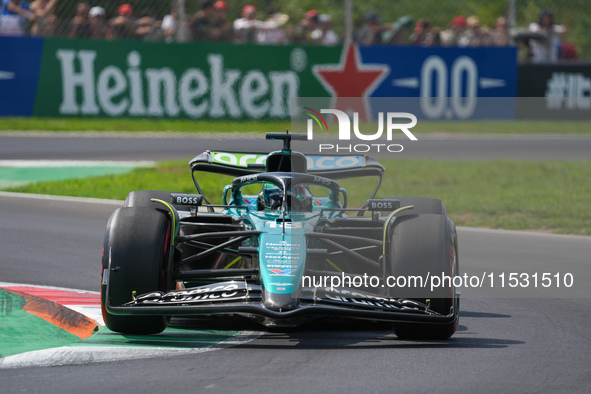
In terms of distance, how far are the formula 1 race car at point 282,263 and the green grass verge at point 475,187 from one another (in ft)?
16.2

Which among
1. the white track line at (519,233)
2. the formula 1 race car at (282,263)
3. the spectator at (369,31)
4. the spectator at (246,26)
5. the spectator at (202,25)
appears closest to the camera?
the formula 1 race car at (282,263)

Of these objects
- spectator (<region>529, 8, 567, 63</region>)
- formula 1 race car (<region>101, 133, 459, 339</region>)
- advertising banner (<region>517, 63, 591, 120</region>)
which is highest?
spectator (<region>529, 8, 567, 63</region>)

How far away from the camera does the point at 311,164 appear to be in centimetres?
736

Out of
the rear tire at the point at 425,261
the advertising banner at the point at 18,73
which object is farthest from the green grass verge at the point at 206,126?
the rear tire at the point at 425,261

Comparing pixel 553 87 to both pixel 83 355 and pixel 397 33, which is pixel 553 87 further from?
A: pixel 83 355

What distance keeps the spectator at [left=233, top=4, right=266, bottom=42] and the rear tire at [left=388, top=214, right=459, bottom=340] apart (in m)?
13.2

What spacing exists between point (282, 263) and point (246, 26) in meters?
13.7

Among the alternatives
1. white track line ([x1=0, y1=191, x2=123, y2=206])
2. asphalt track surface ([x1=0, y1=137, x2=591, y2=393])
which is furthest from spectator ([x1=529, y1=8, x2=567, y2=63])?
asphalt track surface ([x1=0, y1=137, x2=591, y2=393])

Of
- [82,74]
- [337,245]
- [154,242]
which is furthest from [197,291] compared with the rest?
[82,74]

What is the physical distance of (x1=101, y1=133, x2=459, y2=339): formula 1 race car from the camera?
18.0 feet

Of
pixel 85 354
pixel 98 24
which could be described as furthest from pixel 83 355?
pixel 98 24

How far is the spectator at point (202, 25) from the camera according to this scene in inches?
730

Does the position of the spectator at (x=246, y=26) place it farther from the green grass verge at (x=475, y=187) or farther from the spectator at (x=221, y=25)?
the green grass verge at (x=475, y=187)

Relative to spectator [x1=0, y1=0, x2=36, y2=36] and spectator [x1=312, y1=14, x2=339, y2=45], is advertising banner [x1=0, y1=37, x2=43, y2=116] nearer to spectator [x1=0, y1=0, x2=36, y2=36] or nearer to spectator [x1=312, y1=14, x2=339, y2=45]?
spectator [x1=0, y1=0, x2=36, y2=36]
